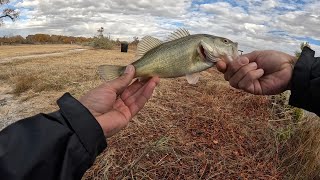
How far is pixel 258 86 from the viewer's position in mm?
3529

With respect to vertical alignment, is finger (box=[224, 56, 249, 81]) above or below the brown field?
above

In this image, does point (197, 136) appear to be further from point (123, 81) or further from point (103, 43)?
point (103, 43)

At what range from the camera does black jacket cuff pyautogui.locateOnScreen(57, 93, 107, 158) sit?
7.34 feet

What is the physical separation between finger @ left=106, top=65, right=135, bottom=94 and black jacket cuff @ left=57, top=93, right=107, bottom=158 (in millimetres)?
758

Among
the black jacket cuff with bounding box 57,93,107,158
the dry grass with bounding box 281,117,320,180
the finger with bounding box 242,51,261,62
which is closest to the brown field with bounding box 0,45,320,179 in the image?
the dry grass with bounding box 281,117,320,180

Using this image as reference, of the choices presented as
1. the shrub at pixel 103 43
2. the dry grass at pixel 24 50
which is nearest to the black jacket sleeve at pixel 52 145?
the dry grass at pixel 24 50

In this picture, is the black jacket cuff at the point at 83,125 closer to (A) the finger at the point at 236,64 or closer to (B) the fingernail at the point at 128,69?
(B) the fingernail at the point at 128,69

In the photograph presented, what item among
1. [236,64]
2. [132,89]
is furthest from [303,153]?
[132,89]

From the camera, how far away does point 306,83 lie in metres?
3.10

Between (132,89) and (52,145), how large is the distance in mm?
1347

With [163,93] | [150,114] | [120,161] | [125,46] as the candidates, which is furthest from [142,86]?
[125,46]

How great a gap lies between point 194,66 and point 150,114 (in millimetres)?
4635

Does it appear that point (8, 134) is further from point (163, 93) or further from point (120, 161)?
point (163, 93)

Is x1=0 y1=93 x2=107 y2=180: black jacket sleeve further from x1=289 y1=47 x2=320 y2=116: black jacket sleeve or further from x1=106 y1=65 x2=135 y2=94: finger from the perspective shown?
x1=289 y1=47 x2=320 y2=116: black jacket sleeve
